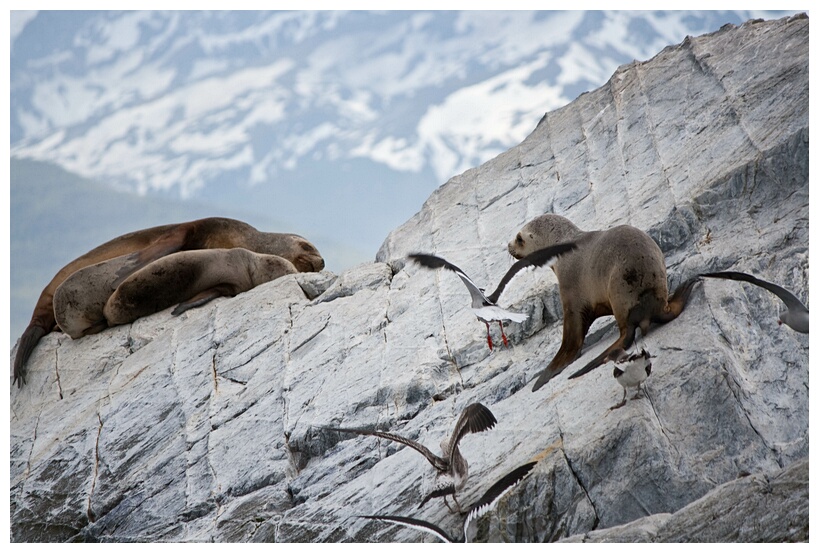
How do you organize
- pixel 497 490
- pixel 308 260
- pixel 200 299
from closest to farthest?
pixel 497 490 < pixel 200 299 < pixel 308 260

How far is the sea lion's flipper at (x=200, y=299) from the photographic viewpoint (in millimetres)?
7340

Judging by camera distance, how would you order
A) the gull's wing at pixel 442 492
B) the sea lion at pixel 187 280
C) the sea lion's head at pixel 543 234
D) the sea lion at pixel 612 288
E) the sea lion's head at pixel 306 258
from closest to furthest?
the gull's wing at pixel 442 492 < the sea lion at pixel 612 288 < the sea lion's head at pixel 543 234 < the sea lion at pixel 187 280 < the sea lion's head at pixel 306 258

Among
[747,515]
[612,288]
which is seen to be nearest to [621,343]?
[612,288]

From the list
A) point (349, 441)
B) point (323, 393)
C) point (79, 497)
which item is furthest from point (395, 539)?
point (79, 497)

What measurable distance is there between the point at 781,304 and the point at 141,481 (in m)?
3.73

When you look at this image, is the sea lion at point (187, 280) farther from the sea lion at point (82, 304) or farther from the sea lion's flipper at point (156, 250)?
the sea lion's flipper at point (156, 250)

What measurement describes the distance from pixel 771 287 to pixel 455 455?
5.77ft

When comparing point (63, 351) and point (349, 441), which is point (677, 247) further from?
point (63, 351)

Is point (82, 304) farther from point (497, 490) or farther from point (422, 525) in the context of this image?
point (497, 490)

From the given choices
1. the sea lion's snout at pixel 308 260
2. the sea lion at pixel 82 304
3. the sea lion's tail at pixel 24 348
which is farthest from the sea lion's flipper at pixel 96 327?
the sea lion's snout at pixel 308 260

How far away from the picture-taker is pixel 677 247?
538 cm

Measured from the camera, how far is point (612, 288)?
15.1ft

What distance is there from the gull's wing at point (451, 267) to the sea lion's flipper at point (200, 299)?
292 cm

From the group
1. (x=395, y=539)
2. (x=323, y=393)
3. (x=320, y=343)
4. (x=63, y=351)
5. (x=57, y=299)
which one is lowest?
(x=395, y=539)
